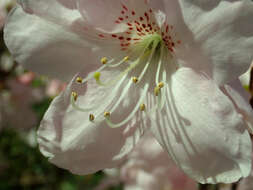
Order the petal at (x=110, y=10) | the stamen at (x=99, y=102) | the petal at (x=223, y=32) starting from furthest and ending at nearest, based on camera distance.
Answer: the stamen at (x=99, y=102) < the petal at (x=110, y=10) < the petal at (x=223, y=32)

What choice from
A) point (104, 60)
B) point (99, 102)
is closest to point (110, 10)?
point (104, 60)

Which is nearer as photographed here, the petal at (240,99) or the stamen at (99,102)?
the petal at (240,99)

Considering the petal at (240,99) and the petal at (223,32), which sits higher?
the petal at (223,32)

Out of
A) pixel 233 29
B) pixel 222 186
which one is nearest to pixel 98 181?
pixel 222 186

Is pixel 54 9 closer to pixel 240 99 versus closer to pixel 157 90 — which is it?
pixel 157 90

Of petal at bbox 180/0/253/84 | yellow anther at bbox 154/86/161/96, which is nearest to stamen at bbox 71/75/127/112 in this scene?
yellow anther at bbox 154/86/161/96

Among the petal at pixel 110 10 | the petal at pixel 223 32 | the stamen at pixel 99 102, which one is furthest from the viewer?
the stamen at pixel 99 102

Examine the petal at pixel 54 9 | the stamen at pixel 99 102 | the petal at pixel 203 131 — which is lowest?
the petal at pixel 203 131

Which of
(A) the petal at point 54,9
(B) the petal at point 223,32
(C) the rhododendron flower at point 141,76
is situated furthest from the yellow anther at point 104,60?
(B) the petal at point 223,32

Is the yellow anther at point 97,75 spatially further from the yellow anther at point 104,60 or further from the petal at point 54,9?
the petal at point 54,9
